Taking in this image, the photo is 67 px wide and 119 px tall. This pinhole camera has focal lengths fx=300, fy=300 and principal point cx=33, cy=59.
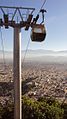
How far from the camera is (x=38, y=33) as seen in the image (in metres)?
10.0

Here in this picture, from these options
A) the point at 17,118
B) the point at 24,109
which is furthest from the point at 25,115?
the point at 17,118

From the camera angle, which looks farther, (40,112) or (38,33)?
(40,112)

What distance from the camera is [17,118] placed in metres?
11.3

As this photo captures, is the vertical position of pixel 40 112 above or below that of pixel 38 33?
below

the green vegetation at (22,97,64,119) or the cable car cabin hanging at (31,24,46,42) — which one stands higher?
the cable car cabin hanging at (31,24,46,42)

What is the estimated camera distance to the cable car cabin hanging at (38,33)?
10039 millimetres

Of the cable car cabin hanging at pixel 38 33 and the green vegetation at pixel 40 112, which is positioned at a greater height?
the cable car cabin hanging at pixel 38 33

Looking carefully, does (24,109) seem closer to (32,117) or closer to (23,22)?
(32,117)

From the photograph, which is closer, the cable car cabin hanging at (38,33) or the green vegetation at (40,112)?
the cable car cabin hanging at (38,33)

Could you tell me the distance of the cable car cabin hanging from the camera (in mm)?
10039

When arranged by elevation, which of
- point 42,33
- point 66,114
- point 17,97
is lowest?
point 66,114

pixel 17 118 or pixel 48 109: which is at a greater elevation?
pixel 17 118

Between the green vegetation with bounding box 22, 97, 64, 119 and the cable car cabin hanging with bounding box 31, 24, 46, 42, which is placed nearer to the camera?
the cable car cabin hanging with bounding box 31, 24, 46, 42

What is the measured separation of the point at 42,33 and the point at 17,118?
3.47 m
